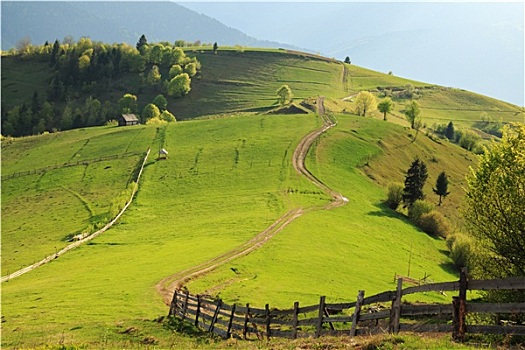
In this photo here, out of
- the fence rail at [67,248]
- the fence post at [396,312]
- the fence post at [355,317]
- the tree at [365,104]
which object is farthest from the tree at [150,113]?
the fence post at [396,312]

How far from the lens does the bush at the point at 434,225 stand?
243 feet

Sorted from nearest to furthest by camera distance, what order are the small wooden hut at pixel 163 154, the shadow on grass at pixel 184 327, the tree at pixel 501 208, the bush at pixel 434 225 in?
the shadow on grass at pixel 184 327 < the tree at pixel 501 208 < the bush at pixel 434 225 < the small wooden hut at pixel 163 154

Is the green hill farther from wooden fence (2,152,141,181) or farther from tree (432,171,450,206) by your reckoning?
tree (432,171,450,206)

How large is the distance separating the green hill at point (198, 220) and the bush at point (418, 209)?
7.51ft

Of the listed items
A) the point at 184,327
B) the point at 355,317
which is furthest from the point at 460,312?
the point at 184,327

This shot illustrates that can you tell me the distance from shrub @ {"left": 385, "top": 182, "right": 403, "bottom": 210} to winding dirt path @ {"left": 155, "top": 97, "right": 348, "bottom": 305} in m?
9.72

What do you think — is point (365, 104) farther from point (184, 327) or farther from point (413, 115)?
point (184, 327)

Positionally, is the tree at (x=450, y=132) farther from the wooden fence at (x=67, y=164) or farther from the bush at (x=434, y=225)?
the wooden fence at (x=67, y=164)

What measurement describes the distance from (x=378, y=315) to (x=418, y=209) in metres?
60.8

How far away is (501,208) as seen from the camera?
102 ft

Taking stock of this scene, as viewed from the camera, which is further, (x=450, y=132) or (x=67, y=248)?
(x=450, y=132)

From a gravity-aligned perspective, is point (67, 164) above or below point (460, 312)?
below

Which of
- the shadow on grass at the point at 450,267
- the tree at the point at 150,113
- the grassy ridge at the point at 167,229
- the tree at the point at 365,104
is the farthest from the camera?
the tree at the point at 150,113

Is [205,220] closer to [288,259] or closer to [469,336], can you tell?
[288,259]
